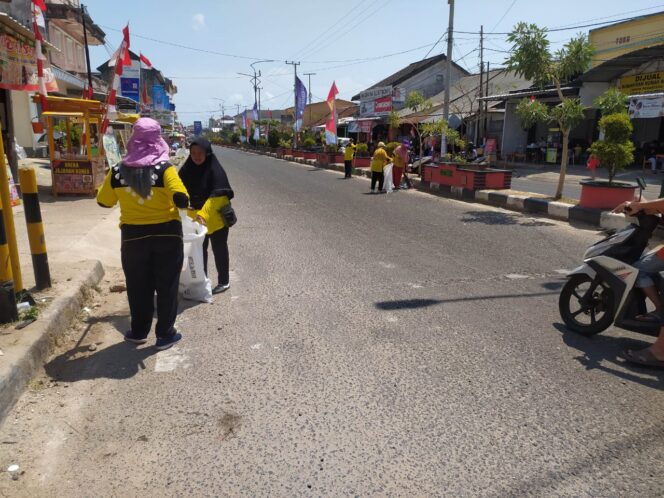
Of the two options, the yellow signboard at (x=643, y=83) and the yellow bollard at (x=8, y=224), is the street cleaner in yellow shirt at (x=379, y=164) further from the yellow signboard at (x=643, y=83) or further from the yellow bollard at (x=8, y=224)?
the yellow signboard at (x=643, y=83)

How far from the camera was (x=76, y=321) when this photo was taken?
15.5ft

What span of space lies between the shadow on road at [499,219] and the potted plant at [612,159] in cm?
91

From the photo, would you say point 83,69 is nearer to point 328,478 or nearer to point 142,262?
point 142,262

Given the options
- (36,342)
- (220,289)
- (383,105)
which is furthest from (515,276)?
(383,105)

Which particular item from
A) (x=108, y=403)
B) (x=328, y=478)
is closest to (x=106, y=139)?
(x=108, y=403)

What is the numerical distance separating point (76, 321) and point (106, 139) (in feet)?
36.4

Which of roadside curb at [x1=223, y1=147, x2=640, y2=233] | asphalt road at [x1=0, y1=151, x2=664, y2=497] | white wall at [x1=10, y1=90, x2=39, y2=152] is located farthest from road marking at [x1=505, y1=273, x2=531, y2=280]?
white wall at [x1=10, y1=90, x2=39, y2=152]

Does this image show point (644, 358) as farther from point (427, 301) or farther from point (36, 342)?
point (36, 342)

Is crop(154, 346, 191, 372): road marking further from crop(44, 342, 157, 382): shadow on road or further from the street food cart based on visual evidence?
the street food cart

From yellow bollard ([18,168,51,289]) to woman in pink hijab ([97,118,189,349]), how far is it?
1194 mm

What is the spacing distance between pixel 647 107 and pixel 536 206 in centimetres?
1266

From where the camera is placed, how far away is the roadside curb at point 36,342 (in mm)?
3216

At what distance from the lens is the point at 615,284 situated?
13.5ft

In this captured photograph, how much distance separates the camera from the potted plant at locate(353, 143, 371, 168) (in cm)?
2606
